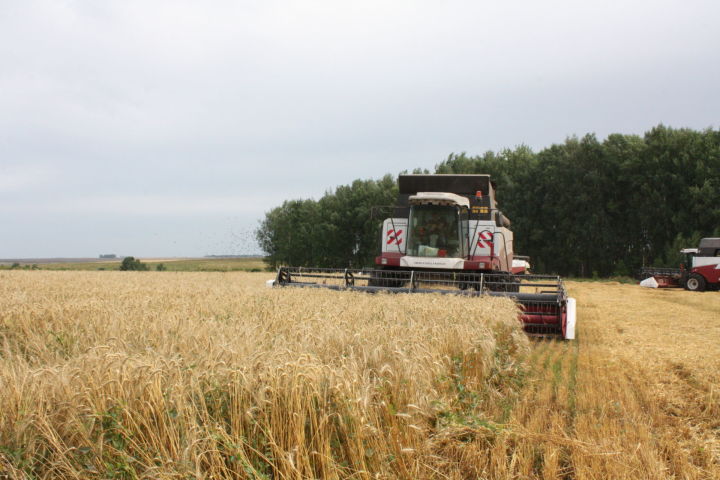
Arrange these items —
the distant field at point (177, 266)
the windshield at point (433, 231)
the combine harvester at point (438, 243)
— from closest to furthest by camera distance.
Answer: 1. the combine harvester at point (438, 243)
2. the windshield at point (433, 231)
3. the distant field at point (177, 266)

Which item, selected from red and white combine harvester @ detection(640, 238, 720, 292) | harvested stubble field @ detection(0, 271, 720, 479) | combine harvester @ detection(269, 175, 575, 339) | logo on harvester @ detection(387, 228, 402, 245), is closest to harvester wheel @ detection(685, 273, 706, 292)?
red and white combine harvester @ detection(640, 238, 720, 292)

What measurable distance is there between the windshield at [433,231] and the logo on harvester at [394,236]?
522 millimetres

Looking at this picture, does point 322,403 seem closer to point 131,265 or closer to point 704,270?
point 704,270

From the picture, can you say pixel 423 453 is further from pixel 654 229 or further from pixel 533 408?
pixel 654 229

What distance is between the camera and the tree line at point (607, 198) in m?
33.1

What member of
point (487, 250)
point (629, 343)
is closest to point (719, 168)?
point (487, 250)

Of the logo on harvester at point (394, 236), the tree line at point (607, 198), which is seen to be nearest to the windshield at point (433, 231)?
the logo on harvester at point (394, 236)

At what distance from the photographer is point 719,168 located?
3219cm

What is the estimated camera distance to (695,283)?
75.0 ft

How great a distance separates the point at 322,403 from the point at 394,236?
10.9 metres

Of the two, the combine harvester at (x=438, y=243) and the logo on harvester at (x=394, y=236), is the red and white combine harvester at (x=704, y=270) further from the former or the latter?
the logo on harvester at (x=394, y=236)

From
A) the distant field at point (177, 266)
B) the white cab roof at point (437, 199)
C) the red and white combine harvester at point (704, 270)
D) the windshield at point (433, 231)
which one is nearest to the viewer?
the white cab roof at point (437, 199)

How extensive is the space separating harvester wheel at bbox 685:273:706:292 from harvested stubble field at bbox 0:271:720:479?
19.1 metres

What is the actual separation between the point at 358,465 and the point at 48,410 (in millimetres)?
1455
